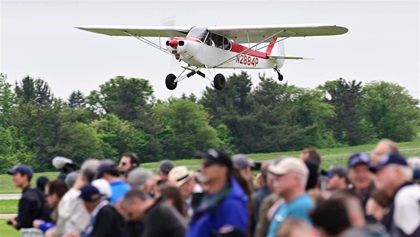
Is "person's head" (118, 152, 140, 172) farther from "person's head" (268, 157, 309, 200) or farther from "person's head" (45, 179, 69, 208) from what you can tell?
"person's head" (268, 157, 309, 200)

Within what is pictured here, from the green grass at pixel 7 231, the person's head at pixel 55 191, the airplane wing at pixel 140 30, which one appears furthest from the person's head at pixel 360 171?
the airplane wing at pixel 140 30

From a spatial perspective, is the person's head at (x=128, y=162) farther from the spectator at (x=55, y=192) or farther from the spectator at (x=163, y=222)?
the spectator at (x=163, y=222)

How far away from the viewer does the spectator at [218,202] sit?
9.52 meters

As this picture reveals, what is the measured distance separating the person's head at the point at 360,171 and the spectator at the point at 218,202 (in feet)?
5.70

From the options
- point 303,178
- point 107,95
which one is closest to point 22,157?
point 107,95

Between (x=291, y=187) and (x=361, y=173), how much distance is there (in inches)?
78.0

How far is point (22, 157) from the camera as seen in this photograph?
5888 centimetres

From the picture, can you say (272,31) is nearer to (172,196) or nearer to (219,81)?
(219,81)

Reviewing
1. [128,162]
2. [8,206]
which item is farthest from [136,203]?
[8,206]

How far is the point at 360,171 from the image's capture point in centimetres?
1113

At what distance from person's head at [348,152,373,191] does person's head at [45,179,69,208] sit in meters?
3.33

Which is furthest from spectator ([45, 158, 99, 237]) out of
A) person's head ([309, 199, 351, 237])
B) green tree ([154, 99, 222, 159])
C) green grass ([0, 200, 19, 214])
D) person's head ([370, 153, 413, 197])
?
green tree ([154, 99, 222, 159])

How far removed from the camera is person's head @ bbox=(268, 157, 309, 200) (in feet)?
30.3

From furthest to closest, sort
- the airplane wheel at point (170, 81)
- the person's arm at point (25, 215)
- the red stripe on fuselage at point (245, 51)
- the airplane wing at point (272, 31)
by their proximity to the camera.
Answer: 1. the airplane wing at point (272, 31)
2. the red stripe on fuselage at point (245, 51)
3. the airplane wheel at point (170, 81)
4. the person's arm at point (25, 215)
